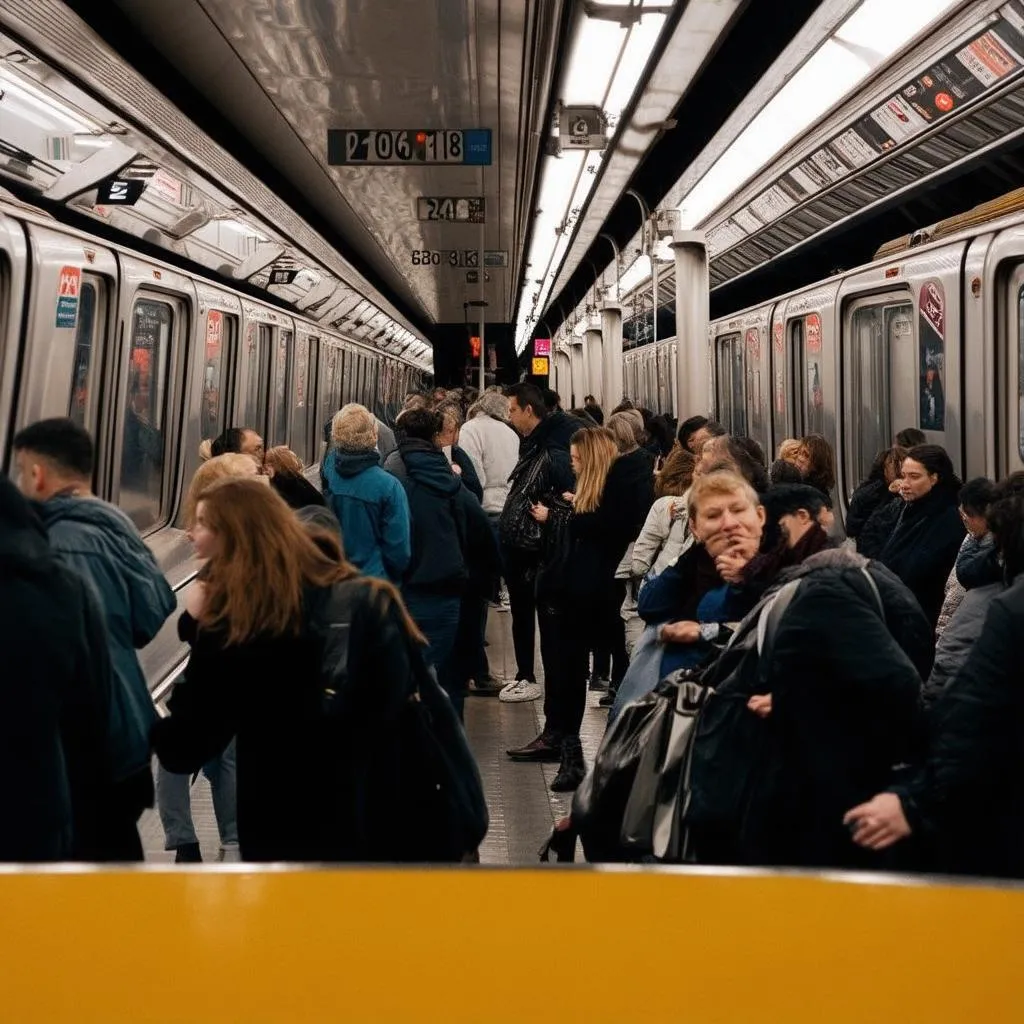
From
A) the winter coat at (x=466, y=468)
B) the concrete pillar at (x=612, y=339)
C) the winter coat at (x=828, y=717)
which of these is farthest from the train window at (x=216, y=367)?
the concrete pillar at (x=612, y=339)

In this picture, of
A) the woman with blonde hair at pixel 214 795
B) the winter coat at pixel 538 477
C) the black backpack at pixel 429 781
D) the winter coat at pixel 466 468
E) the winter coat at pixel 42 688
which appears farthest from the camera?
the winter coat at pixel 466 468

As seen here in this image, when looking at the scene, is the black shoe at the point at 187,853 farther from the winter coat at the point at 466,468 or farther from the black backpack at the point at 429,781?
the winter coat at the point at 466,468

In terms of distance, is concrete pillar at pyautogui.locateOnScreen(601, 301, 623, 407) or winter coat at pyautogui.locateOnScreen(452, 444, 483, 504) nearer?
winter coat at pyautogui.locateOnScreen(452, 444, 483, 504)

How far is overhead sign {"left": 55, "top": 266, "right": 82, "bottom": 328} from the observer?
4316mm

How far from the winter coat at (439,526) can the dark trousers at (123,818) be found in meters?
2.85

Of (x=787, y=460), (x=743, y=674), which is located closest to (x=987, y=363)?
A: (x=787, y=460)

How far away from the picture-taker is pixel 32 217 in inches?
173

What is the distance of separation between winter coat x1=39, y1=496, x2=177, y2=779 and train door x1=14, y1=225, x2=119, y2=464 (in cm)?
11

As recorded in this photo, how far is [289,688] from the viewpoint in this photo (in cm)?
288

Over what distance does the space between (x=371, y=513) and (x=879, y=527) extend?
2.31 m

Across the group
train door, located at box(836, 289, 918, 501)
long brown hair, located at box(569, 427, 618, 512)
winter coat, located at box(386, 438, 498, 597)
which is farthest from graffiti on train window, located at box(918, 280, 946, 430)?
winter coat, located at box(386, 438, 498, 597)

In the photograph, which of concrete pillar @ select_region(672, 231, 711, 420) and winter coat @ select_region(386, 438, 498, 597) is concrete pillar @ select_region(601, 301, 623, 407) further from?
winter coat @ select_region(386, 438, 498, 597)

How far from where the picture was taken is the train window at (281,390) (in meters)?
12.4

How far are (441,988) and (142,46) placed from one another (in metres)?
7.24
